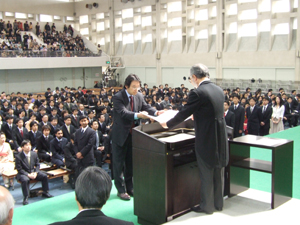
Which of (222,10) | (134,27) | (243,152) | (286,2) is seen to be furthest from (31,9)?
(243,152)

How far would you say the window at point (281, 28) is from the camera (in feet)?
68.6

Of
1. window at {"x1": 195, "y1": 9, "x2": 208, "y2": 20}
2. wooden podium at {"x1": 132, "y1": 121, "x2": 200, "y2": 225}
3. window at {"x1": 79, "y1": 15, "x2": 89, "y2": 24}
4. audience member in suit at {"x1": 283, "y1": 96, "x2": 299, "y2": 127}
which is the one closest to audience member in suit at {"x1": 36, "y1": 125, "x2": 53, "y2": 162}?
wooden podium at {"x1": 132, "y1": 121, "x2": 200, "y2": 225}

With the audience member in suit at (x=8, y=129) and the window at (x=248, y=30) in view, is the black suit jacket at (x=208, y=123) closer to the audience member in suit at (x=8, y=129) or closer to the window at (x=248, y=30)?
the audience member in suit at (x=8, y=129)

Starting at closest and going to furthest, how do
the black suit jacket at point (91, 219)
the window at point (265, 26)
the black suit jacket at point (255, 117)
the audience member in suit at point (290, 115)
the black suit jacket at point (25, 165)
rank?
the black suit jacket at point (91, 219) → the black suit jacket at point (25, 165) → the black suit jacket at point (255, 117) → the audience member in suit at point (290, 115) → the window at point (265, 26)

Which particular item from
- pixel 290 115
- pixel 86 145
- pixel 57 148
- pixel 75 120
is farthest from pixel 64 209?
pixel 290 115

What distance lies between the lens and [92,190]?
1890mm

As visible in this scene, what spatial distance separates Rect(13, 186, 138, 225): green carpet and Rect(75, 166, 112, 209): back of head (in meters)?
2.18

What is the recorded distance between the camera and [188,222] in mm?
3367

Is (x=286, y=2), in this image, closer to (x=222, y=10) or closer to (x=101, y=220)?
(x=222, y=10)

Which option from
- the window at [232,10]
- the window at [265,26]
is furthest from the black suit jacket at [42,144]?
the window at [232,10]

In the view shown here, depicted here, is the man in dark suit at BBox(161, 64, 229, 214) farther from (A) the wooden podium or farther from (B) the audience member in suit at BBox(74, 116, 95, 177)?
(B) the audience member in suit at BBox(74, 116, 95, 177)

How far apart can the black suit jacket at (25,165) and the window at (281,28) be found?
61.1 ft

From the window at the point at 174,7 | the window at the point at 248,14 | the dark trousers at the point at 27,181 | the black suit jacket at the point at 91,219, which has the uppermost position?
the window at the point at 174,7

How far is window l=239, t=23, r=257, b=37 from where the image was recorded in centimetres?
2250
